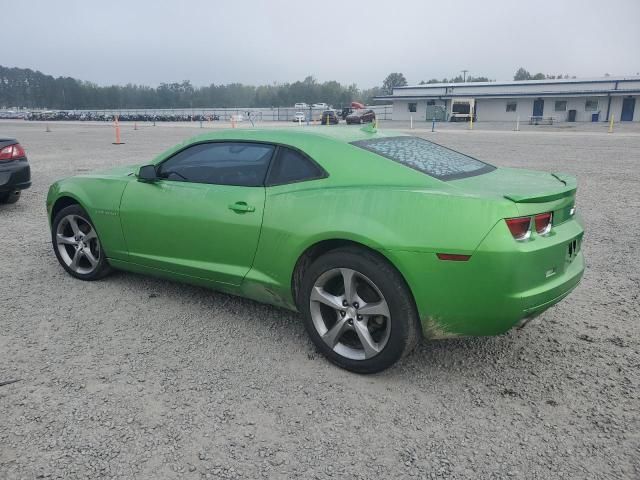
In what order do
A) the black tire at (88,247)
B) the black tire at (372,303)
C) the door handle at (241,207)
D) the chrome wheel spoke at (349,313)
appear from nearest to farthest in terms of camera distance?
1. the black tire at (372,303)
2. the chrome wheel spoke at (349,313)
3. the door handle at (241,207)
4. the black tire at (88,247)

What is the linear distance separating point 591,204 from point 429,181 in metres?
6.42

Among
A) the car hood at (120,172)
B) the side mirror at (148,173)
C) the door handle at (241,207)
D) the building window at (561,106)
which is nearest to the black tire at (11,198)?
the car hood at (120,172)

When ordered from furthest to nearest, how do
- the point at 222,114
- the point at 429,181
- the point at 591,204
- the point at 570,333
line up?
the point at 222,114, the point at 591,204, the point at 570,333, the point at 429,181

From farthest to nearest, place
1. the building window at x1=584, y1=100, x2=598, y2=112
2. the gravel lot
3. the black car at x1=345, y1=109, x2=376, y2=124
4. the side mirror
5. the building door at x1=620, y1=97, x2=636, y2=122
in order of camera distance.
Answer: the building window at x1=584, y1=100, x2=598, y2=112 → the building door at x1=620, y1=97, x2=636, y2=122 → the black car at x1=345, y1=109, x2=376, y2=124 → the side mirror → the gravel lot

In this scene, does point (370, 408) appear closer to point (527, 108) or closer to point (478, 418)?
point (478, 418)

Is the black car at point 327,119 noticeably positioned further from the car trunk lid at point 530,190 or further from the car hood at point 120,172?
the car trunk lid at point 530,190

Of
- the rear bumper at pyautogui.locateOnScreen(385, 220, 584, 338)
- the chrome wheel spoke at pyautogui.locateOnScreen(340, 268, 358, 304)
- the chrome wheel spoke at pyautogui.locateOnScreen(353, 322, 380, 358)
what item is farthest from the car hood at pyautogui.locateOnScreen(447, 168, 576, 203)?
the chrome wheel spoke at pyautogui.locateOnScreen(353, 322, 380, 358)

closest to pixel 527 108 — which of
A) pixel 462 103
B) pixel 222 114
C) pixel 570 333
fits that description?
pixel 462 103

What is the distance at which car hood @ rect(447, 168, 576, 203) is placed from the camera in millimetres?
2850

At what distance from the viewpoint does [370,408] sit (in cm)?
284

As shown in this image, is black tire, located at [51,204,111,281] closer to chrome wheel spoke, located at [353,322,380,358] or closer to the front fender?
the front fender

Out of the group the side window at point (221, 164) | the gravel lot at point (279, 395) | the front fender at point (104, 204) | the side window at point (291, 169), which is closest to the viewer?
the gravel lot at point (279, 395)

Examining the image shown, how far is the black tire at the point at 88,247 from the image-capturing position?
15.1 feet

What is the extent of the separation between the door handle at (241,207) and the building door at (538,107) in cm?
5462
